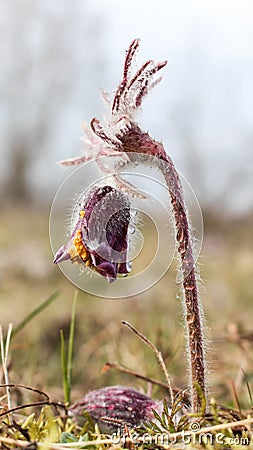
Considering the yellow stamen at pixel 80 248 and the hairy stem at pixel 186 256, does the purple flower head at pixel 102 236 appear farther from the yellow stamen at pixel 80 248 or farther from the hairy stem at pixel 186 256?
the hairy stem at pixel 186 256

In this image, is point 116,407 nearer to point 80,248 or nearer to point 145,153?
point 80,248

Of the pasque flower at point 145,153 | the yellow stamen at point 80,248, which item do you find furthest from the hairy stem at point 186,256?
the yellow stamen at point 80,248

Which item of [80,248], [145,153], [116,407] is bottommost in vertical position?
[116,407]

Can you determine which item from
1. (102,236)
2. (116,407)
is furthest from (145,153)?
(116,407)

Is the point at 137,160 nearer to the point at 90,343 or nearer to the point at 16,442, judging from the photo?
the point at 16,442

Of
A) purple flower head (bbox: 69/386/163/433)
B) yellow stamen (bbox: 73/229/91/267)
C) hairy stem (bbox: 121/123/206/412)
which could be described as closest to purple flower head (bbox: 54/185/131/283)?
yellow stamen (bbox: 73/229/91/267)

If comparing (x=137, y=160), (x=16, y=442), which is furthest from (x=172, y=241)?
(x=16, y=442)
